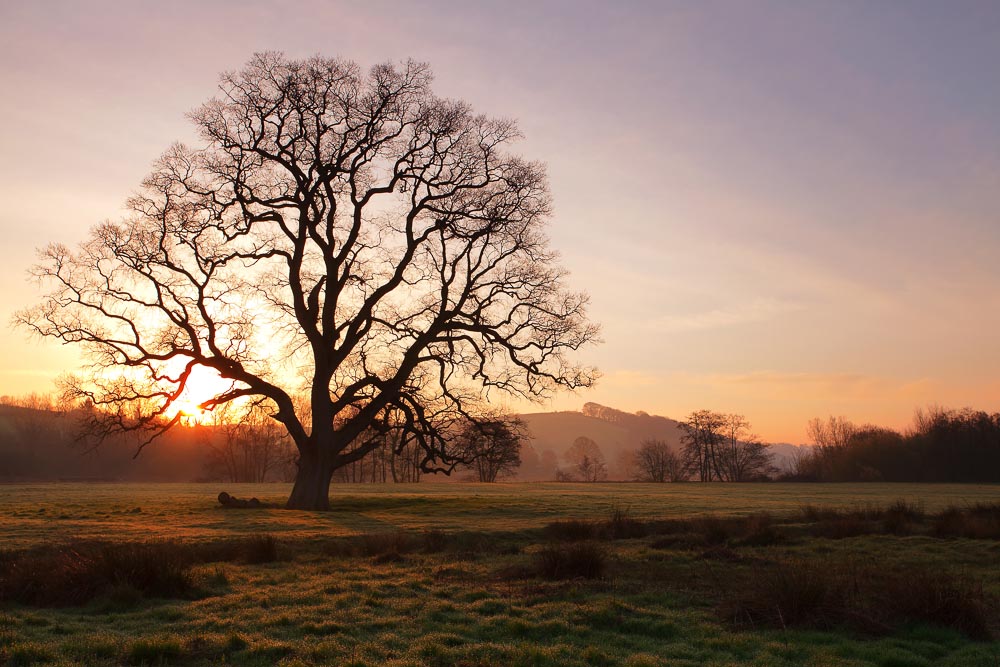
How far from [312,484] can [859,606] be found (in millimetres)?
25216

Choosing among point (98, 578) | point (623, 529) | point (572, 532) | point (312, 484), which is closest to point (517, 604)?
point (98, 578)

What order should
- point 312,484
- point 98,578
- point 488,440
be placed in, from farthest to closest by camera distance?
1. point 488,440
2. point 312,484
3. point 98,578

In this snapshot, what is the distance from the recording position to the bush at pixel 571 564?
1320 cm

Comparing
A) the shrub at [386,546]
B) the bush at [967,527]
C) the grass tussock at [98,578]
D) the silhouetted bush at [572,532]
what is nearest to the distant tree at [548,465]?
the bush at [967,527]

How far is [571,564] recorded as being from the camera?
44.0ft

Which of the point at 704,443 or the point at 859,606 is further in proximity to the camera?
the point at 704,443

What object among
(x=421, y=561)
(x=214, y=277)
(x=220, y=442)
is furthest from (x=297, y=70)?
(x=220, y=442)

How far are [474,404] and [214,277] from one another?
13055 mm

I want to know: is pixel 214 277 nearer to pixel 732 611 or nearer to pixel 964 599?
pixel 732 611

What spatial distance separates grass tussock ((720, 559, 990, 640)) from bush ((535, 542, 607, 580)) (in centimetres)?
342

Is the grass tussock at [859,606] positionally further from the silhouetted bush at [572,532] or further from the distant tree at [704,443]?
the distant tree at [704,443]

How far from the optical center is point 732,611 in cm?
991

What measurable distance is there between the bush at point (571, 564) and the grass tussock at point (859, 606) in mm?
3416

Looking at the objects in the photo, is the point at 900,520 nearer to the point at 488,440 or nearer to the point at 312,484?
the point at 488,440
